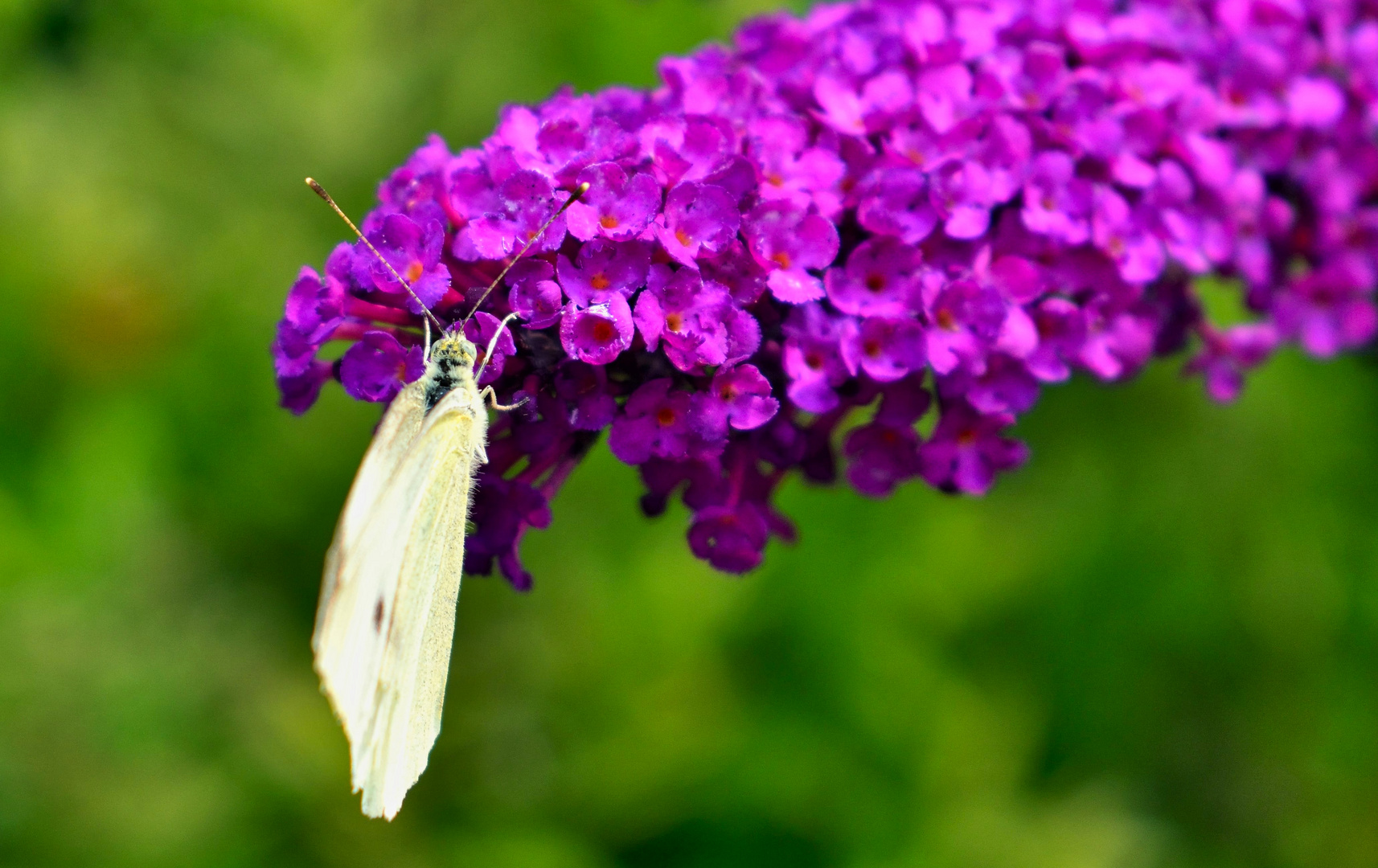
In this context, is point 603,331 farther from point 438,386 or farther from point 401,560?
point 401,560

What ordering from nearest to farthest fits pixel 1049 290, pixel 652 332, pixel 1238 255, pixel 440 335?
1. pixel 652 332
2. pixel 440 335
3. pixel 1049 290
4. pixel 1238 255

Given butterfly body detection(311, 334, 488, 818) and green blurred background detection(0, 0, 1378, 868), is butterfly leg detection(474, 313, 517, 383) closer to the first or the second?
butterfly body detection(311, 334, 488, 818)

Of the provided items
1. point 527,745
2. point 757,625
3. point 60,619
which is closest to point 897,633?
point 757,625

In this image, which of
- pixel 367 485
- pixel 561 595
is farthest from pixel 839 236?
pixel 561 595

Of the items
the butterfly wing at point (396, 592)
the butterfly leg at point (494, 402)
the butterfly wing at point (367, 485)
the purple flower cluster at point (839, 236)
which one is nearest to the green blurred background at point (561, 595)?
the purple flower cluster at point (839, 236)

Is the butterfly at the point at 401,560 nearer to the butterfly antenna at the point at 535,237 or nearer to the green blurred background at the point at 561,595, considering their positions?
the butterfly antenna at the point at 535,237

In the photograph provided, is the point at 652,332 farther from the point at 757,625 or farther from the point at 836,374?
the point at 757,625
